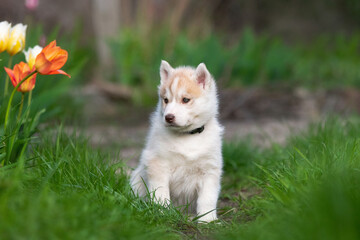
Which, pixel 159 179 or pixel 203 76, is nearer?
pixel 159 179

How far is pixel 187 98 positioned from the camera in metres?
3.04

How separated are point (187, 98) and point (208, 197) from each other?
0.63 metres

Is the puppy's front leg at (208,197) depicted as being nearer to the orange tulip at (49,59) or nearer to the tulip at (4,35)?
the orange tulip at (49,59)

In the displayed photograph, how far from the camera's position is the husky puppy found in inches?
118

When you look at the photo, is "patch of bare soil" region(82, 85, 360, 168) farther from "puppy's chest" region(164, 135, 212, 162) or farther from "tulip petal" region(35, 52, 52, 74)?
"tulip petal" region(35, 52, 52, 74)

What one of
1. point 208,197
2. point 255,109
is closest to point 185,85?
point 208,197

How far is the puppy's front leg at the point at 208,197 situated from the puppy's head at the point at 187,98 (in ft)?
Result: 1.16

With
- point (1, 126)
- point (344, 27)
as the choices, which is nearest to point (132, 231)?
point (1, 126)

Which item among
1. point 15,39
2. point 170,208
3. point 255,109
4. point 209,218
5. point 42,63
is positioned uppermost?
point 15,39

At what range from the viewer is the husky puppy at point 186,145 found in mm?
2992

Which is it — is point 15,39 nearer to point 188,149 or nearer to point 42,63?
point 42,63

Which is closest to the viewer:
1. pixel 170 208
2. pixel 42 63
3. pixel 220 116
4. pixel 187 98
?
pixel 42 63

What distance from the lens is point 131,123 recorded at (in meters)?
6.56

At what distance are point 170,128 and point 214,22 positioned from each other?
25.4ft
